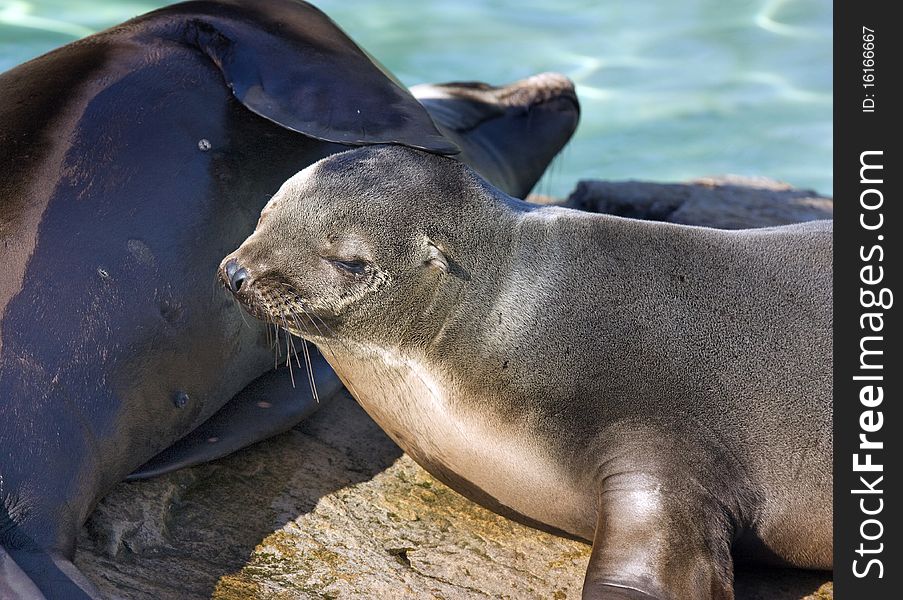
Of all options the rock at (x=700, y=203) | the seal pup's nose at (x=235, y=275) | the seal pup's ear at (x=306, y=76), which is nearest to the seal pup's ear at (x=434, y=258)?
the seal pup's ear at (x=306, y=76)

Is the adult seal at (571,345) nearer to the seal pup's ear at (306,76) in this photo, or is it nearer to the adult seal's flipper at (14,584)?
the seal pup's ear at (306,76)

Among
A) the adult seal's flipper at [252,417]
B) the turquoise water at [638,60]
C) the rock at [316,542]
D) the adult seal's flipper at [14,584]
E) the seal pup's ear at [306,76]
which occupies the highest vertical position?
the turquoise water at [638,60]

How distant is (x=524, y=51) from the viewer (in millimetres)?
12070

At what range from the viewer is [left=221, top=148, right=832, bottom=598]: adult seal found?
3449mm

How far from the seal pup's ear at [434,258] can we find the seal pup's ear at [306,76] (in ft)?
1.13

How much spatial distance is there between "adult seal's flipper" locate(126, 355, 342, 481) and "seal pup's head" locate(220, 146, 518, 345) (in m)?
0.55

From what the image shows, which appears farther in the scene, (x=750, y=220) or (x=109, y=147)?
(x=750, y=220)

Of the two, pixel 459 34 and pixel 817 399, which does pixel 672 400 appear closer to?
pixel 817 399

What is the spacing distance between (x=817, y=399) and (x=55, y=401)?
86.8 inches

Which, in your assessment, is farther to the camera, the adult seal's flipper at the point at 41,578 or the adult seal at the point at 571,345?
the adult seal at the point at 571,345

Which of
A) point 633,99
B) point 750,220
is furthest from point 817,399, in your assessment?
point 633,99

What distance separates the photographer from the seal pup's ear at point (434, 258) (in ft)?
11.9
